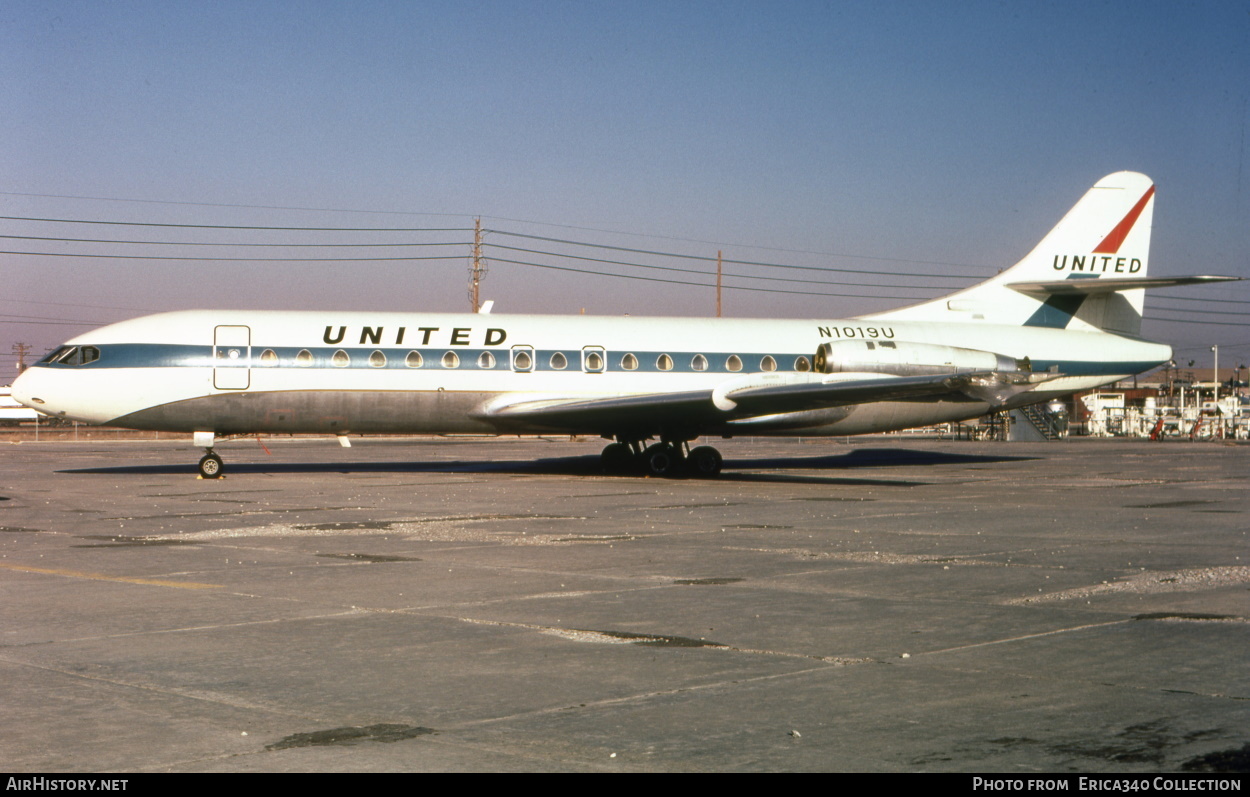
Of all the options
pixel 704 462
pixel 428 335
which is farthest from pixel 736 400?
pixel 428 335

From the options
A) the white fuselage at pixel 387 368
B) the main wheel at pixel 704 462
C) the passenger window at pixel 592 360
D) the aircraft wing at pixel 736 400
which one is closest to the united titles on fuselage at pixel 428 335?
the white fuselage at pixel 387 368

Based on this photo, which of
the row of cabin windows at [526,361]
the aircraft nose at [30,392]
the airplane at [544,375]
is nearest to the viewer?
the airplane at [544,375]

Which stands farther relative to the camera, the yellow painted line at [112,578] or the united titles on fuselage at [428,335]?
the united titles on fuselage at [428,335]

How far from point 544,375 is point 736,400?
183 inches

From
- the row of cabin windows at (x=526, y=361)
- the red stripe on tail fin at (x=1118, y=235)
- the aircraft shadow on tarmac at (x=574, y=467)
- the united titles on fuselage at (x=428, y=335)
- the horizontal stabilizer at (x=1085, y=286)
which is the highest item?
the red stripe on tail fin at (x=1118, y=235)

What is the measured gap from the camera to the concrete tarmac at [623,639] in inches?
219

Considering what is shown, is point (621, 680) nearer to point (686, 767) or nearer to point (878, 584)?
point (686, 767)

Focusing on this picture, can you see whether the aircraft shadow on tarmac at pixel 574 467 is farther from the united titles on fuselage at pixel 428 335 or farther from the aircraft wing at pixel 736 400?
the united titles on fuselage at pixel 428 335

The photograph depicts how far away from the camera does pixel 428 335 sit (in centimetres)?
2683

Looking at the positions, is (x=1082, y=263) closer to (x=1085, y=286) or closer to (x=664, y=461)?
(x=1085, y=286)

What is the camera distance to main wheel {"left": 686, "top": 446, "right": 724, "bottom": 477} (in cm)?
2733

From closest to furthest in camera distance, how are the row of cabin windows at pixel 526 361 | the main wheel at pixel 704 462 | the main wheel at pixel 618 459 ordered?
the row of cabin windows at pixel 526 361, the main wheel at pixel 704 462, the main wheel at pixel 618 459

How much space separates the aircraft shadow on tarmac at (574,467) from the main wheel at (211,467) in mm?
1404

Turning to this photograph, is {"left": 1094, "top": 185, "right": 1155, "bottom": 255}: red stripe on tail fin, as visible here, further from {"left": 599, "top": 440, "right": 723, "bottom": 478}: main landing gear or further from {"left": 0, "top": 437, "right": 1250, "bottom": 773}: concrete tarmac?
{"left": 0, "top": 437, "right": 1250, "bottom": 773}: concrete tarmac
